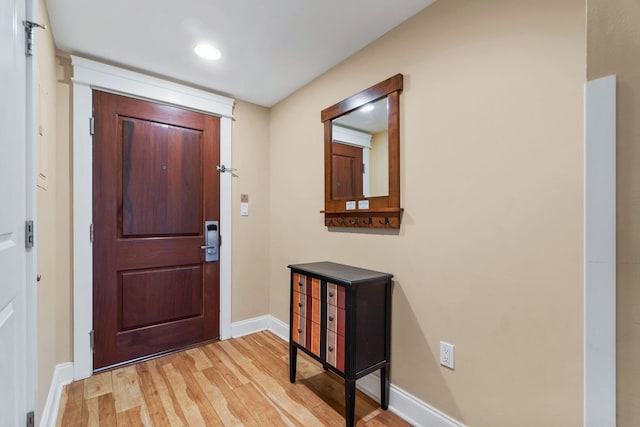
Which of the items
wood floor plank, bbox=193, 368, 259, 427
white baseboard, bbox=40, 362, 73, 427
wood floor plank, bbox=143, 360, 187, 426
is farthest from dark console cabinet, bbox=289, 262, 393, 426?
white baseboard, bbox=40, 362, 73, 427

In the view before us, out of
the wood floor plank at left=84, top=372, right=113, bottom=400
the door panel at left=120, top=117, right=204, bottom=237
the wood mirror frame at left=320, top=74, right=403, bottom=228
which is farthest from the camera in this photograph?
the door panel at left=120, top=117, right=204, bottom=237

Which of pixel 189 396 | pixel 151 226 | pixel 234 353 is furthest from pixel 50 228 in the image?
pixel 234 353

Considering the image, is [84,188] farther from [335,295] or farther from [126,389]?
[335,295]

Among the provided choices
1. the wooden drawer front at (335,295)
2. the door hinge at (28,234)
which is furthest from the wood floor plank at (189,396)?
the door hinge at (28,234)

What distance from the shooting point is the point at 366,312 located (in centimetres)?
167

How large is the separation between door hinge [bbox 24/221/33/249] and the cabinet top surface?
1346 mm

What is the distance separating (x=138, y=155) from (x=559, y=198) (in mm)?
2695

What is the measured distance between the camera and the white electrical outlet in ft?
4.97

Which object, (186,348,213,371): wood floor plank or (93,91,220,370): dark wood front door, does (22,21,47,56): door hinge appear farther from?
(186,348,213,371): wood floor plank

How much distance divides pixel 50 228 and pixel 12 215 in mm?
968

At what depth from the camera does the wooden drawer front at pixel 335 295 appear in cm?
166

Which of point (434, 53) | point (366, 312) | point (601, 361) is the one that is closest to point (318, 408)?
point (366, 312)

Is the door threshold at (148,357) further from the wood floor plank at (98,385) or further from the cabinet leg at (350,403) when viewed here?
the cabinet leg at (350,403)

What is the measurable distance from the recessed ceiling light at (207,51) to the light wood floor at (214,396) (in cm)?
231
